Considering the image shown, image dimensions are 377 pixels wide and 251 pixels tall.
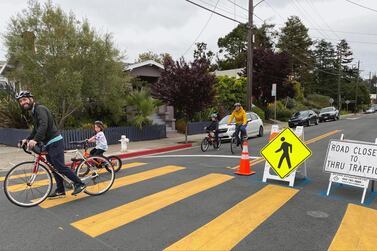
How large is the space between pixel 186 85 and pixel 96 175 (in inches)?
378

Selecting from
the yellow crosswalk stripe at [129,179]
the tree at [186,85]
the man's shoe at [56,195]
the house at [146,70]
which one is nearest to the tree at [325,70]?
the house at [146,70]

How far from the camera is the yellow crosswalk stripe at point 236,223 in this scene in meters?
4.27

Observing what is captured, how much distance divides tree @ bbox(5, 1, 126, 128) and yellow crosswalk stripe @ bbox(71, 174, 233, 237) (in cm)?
846

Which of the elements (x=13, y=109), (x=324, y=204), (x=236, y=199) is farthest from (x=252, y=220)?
(x=13, y=109)

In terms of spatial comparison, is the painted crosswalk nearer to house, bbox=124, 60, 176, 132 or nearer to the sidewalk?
the sidewalk

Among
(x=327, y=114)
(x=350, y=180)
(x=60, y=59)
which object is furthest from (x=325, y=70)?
(x=350, y=180)

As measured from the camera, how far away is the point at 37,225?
494cm

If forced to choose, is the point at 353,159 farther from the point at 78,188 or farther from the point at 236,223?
the point at 78,188

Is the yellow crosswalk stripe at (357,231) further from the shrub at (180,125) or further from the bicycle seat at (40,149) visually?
the shrub at (180,125)

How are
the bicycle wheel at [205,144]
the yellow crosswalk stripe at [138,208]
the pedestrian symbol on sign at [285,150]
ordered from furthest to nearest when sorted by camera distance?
the bicycle wheel at [205,144] → the pedestrian symbol on sign at [285,150] → the yellow crosswalk stripe at [138,208]

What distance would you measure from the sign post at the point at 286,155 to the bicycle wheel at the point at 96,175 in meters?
3.47

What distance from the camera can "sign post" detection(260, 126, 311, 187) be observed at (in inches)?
286

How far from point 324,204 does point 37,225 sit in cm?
473

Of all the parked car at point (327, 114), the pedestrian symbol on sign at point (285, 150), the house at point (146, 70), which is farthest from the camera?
the parked car at point (327, 114)
